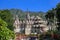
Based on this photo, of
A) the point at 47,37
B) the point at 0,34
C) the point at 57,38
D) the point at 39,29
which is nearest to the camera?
the point at 0,34

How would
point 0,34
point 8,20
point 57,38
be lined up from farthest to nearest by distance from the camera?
point 8,20, point 57,38, point 0,34

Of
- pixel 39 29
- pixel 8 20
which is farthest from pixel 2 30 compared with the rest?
pixel 39 29

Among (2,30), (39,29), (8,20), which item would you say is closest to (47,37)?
(2,30)

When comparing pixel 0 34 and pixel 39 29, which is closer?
pixel 0 34

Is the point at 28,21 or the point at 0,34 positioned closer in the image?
→ the point at 0,34

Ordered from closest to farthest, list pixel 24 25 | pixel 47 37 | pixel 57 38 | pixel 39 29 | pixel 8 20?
pixel 57 38 → pixel 47 37 → pixel 8 20 → pixel 39 29 → pixel 24 25

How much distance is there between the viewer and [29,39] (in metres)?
75.9

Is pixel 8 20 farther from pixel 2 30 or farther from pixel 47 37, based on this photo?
pixel 2 30

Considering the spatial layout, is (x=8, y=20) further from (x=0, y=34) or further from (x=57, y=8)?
(x=0, y=34)

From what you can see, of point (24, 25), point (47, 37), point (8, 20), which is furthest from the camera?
point (24, 25)

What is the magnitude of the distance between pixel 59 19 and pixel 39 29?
3278 cm

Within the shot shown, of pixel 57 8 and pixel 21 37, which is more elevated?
pixel 57 8

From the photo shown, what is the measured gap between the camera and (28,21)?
101 m

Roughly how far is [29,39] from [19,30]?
2481 centimetres
